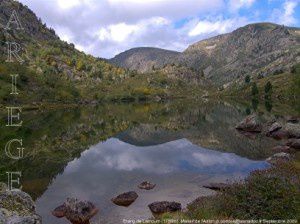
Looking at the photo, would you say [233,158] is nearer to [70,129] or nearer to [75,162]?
[75,162]

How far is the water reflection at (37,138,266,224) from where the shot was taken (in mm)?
37594

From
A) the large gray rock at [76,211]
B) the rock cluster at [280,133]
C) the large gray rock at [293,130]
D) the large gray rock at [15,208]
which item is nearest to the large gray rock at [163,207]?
the large gray rock at [76,211]

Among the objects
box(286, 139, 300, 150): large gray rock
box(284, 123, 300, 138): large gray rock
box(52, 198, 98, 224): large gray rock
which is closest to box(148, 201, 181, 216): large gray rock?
box(52, 198, 98, 224): large gray rock

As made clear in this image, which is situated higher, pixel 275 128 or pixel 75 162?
pixel 275 128

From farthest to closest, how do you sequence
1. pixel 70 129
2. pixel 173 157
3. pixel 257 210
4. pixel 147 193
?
pixel 70 129, pixel 173 157, pixel 147 193, pixel 257 210

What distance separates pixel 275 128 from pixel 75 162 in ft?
139

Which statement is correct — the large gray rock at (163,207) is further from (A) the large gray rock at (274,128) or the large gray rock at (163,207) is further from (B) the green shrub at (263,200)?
(A) the large gray rock at (274,128)

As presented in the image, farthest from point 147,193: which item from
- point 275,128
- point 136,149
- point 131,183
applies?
point 275,128

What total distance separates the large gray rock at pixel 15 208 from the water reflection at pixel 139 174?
7.31 m

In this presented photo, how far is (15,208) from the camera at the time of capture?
2423 centimetres

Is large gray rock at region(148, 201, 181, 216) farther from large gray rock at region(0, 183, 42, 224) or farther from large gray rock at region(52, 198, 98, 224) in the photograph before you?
large gray rock at region(0, 183, 42, 224)

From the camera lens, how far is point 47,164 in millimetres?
57875

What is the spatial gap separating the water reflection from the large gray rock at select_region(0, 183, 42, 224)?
7.31 meters

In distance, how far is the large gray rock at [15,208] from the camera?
22513 millimetres
